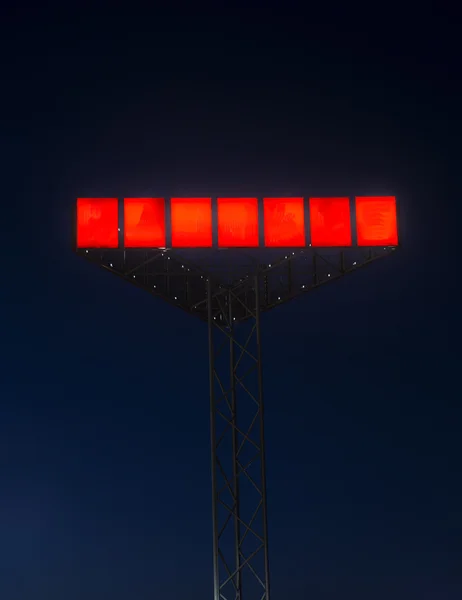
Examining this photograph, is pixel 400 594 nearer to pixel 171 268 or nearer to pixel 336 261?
pixel 336 261

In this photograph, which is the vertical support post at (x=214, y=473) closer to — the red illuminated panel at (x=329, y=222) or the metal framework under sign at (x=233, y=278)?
the metal framework under sign at (x=233, y=278)

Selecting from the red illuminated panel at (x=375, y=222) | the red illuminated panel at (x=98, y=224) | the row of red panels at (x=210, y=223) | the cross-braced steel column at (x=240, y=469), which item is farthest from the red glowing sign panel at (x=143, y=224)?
the red illuminated panel at (x=375, y=222)

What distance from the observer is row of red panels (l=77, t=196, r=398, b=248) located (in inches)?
371

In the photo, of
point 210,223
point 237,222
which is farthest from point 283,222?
point 210,223

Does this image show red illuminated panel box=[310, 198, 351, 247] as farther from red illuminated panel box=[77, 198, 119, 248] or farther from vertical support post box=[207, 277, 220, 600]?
red illuminated panel box=[77, 198, 119, 248]

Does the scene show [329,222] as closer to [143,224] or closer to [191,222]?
[191,222]

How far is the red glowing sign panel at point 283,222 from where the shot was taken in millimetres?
9531

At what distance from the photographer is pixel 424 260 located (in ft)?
40.5

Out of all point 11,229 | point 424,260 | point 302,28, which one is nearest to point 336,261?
point 424,260

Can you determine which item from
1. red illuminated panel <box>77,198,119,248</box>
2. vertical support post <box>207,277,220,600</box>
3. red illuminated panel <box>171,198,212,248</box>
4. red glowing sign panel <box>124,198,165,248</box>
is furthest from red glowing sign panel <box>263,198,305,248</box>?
red illuminated panel <box>77,198,119,248</box>

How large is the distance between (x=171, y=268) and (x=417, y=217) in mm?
4192

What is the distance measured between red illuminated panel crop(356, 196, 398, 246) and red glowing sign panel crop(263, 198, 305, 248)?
28.9 inches

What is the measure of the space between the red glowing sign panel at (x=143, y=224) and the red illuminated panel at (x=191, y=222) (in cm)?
16

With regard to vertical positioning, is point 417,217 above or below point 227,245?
above
